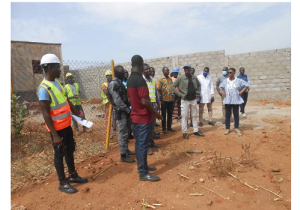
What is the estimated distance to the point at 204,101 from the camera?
6926 mm

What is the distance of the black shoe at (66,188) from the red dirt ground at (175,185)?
0.21 feet

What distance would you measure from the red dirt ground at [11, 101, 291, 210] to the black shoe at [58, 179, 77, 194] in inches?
2.5

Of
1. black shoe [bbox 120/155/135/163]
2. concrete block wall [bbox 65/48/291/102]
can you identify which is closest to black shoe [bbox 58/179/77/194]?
black shoe [bbox 120/155/135/163]

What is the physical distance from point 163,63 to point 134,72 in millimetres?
10339

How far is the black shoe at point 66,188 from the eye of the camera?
324 cm

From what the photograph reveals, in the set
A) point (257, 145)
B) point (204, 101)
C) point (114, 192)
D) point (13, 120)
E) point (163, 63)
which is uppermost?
point (163, 63)

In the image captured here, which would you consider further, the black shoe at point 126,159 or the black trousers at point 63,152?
the black shoe at point 126,159

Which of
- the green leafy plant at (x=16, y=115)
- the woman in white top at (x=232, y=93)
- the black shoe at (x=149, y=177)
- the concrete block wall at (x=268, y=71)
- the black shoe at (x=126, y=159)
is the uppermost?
the concrete block wall at (x=268, y=71)

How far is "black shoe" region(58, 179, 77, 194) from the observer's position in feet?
10.6

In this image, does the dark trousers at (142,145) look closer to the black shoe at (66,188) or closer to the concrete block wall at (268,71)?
the black shoe at (66,188)

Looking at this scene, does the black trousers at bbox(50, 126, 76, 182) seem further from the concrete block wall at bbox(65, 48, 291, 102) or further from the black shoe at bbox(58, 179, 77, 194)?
the concrete block wall at bbox(65, 48, 291, 102)

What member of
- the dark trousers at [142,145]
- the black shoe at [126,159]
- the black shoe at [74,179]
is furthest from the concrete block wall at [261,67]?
the black shoe at [74,179]

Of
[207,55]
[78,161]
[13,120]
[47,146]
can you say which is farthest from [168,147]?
[207,55]

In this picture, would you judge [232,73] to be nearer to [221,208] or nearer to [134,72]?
[134,72]
